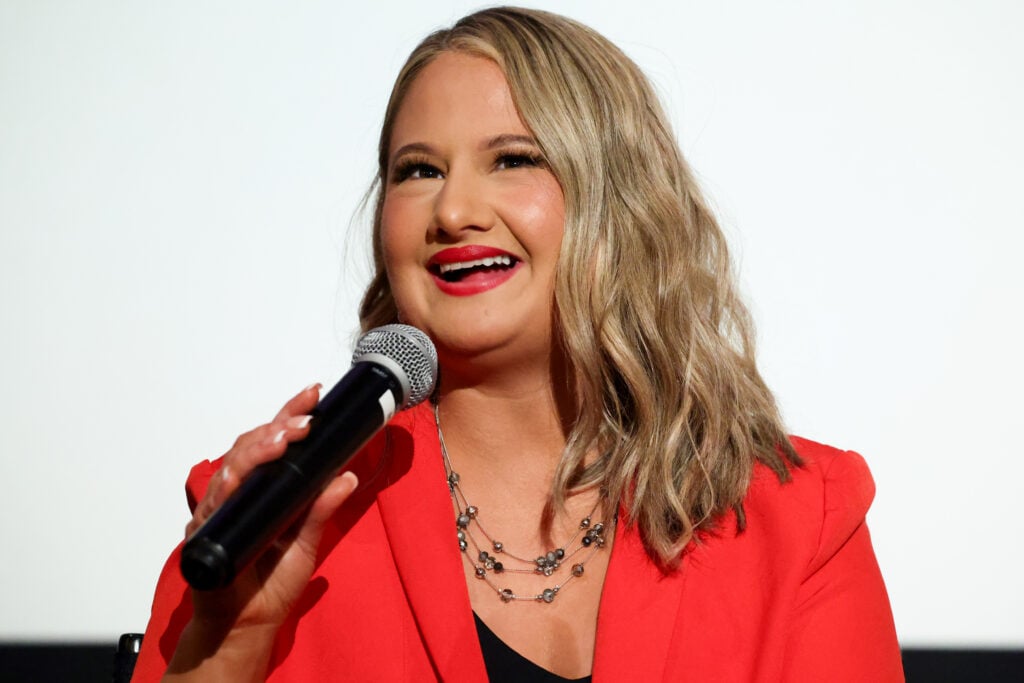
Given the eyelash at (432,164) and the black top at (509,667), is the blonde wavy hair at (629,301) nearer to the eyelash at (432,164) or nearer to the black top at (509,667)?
the eyelash at (432,164)

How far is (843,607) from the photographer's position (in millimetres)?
1611

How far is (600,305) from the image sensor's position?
67.6 inches

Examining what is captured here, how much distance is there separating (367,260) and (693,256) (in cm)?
64

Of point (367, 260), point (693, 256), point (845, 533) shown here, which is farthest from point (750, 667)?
point (367, 260)

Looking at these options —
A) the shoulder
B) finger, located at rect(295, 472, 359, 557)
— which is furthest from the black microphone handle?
the shoulder

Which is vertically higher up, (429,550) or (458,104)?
(458,104)

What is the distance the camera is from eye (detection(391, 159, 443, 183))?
5.64 ft

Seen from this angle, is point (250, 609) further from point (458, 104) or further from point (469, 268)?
point (458, 104)

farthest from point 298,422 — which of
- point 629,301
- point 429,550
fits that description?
point 629,301

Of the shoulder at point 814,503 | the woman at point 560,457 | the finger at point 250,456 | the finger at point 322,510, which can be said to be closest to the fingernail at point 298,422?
the finger at point 250,456

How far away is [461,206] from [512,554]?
54 cm

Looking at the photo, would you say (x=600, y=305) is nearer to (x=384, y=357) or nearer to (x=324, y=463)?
(x=384, y=357)

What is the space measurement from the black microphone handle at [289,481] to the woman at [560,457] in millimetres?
423

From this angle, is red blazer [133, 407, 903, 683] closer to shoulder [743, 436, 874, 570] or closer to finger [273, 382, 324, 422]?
shoulder [743, 436, 874, 570]
